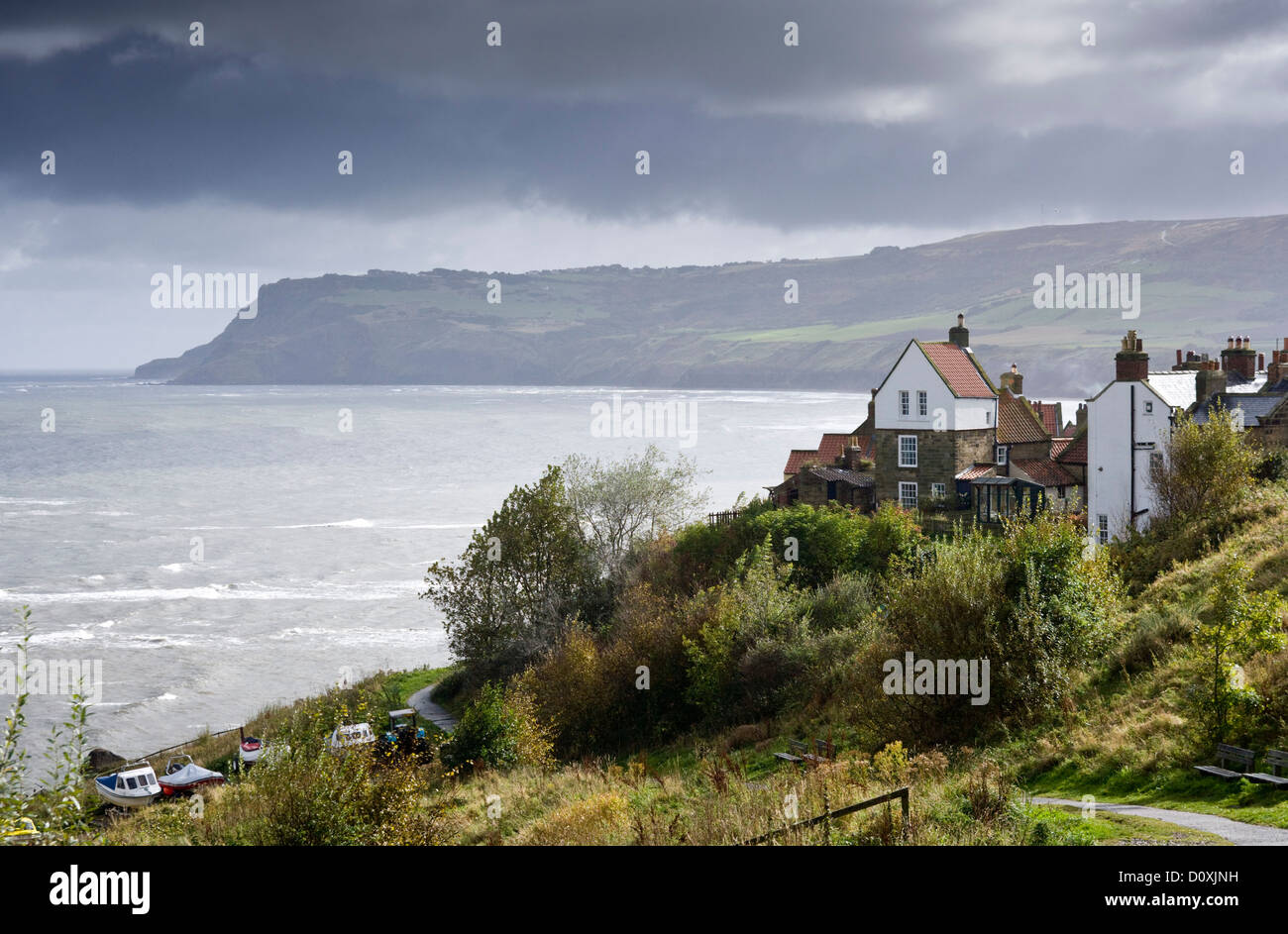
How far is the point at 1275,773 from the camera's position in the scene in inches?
668

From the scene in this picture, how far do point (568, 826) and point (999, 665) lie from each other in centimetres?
1167

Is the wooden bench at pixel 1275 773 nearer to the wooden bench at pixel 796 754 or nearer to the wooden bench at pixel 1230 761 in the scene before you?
the wooden bench at pixel 1230 761

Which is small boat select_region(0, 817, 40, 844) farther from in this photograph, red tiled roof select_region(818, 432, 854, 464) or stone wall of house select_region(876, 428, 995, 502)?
red tiled roof select_region(818, 432, 854, 464)

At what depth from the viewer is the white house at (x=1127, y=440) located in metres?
47.8

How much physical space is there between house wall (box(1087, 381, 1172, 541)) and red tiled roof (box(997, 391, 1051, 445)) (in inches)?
124

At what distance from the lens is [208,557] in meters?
88.9

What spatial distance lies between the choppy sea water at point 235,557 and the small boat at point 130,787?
2.66 metres

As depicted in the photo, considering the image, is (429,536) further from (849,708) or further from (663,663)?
(849,708)

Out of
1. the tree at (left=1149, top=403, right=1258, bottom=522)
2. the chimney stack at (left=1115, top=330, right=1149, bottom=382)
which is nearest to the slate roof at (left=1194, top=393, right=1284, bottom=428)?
the chimney stack at (left=1115, top=330, right=1149, bottom=382)

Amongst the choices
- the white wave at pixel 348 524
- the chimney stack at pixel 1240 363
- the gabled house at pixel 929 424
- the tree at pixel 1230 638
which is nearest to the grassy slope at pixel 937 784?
the tree at pixel 1230 638

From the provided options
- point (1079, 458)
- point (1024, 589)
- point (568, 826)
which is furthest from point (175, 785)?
point (1079, 458)

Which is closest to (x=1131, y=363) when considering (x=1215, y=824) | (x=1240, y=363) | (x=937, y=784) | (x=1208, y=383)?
(x=1208, y=383)

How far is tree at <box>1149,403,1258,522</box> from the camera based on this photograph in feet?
130

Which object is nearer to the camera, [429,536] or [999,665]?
[999,665]
